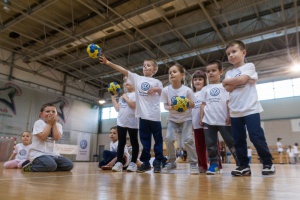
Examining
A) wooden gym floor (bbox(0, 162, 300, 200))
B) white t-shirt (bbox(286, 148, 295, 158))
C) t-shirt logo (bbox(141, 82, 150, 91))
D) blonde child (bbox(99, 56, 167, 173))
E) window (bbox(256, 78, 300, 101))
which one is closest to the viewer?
wooden gym floor (bbox(0, 162, 300, 200))

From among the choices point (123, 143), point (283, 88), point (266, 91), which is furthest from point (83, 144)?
point (123, 143)

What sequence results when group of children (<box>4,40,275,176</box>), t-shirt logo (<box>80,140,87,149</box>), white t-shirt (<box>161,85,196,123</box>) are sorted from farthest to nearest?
1. t-shirt logo (<box>80,140,87,149</box>)
2. white t-shirt (<box>161,85,196,123</box>)
3. group of children (<box>4,40,275,176</box>)

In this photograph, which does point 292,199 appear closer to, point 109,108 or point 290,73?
point 290,73

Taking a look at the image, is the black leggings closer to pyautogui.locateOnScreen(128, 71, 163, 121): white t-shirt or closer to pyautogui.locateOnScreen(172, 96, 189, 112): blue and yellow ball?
pyautogui.locateOnScreen(128, 71, 163, 121): white t-shirt

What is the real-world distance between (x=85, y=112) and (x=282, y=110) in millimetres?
13094

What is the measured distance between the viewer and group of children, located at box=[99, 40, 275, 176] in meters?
2.33

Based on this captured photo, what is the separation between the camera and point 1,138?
1185 cm

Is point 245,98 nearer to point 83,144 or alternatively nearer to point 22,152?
point 22,152

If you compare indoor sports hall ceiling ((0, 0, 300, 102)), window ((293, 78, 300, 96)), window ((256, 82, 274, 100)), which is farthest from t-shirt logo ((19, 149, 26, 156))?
window ((293, 78, 300, 96))

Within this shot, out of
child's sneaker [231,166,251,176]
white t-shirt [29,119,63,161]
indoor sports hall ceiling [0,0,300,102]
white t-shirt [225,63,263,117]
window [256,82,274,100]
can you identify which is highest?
indoor sports hall ceiling [0,0,300,102]

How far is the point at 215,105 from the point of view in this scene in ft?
9.27

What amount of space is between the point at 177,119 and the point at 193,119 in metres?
0.33

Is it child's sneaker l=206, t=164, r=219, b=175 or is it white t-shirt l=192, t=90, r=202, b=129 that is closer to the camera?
child's sneaker l=206, t=164, r=219, b=175

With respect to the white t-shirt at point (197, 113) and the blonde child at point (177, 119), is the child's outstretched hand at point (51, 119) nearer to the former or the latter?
the blonde child at point (177, 119)
